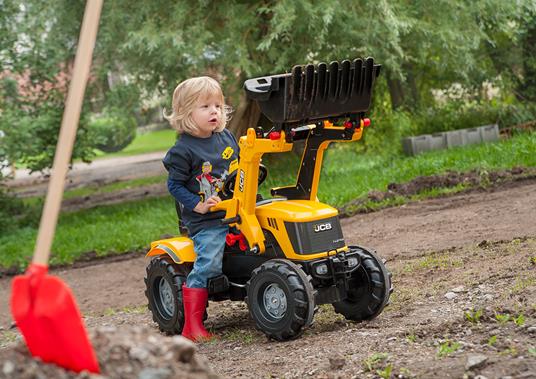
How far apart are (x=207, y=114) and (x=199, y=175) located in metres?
0.37

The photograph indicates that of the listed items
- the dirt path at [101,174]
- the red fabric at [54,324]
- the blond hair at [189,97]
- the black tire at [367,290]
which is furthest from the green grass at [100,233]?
the red fabric at [54,324]

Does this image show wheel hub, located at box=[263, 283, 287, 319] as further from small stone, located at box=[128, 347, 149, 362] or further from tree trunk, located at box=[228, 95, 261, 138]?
tree trunk, located at box=[228, 95, 261, 138]

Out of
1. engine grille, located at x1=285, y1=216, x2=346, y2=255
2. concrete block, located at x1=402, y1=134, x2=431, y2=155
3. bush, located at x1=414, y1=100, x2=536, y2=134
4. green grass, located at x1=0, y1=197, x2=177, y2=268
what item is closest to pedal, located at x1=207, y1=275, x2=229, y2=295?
engine grille, located at x1=285, y1=216, x2=346, y2=255

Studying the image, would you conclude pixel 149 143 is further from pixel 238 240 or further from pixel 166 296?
pixel 238 240

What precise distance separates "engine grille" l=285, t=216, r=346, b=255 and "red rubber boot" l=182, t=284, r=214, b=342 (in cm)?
70

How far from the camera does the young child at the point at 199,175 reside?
5.46 meters

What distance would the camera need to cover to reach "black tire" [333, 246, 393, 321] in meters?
5.30

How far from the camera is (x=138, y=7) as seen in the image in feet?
40.2

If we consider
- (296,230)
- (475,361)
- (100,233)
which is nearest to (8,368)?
(475,361)

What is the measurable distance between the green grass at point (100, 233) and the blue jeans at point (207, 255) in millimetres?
4683

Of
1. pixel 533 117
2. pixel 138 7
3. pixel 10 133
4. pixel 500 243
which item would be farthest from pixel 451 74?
pixel 500 243

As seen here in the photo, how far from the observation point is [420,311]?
17.4 ft

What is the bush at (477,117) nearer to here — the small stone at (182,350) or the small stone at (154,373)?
the small stone at (182,350)

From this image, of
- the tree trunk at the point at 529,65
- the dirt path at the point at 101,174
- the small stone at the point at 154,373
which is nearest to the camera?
the small stone at the point at 154,373
